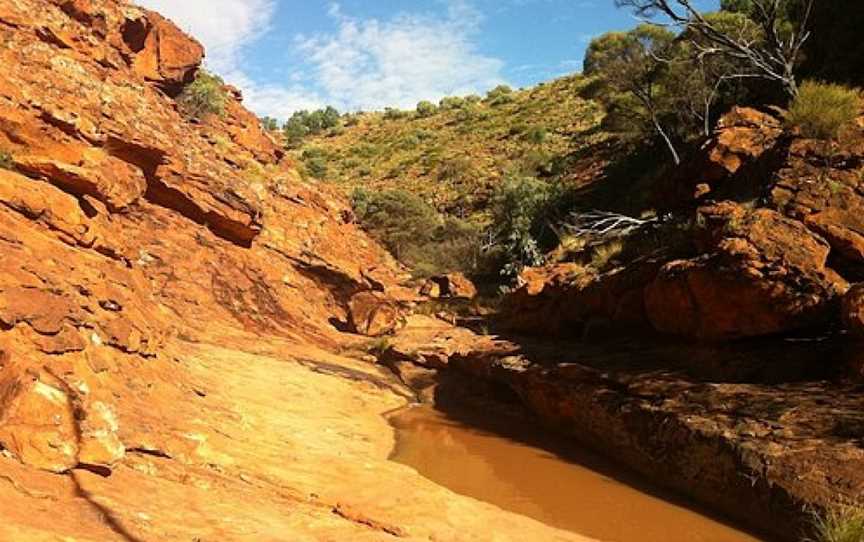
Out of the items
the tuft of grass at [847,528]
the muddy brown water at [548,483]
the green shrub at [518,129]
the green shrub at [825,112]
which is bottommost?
the muddy brown water at [548,483]

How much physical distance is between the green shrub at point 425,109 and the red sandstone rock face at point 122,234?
3418 centimetres

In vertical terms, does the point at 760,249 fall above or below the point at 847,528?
above

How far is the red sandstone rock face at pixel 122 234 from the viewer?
20.7 feet

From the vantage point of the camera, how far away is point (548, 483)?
9430 millimetres

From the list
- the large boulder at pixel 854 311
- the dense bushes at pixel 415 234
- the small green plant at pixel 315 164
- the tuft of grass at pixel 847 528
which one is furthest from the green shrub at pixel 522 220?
the tuft of grass at pixel 847 528

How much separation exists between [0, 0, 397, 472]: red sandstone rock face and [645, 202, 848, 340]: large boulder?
770cm

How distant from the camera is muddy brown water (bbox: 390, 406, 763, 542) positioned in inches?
304

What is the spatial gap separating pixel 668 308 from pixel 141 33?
1743 cm

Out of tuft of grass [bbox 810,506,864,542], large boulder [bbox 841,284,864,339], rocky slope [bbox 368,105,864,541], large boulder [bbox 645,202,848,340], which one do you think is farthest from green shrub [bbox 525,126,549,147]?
tuft of grass [bbox 810,506,864,542]

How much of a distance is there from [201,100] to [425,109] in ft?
125

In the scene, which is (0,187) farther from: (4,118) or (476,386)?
(476,386)

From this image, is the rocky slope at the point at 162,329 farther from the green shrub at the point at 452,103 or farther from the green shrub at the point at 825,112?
the green shrub at the point at 452,103

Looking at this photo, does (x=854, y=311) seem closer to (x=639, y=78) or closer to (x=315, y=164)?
(x=639, y=78)

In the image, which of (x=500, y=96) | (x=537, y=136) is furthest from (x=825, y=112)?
(x=500, y=96)
